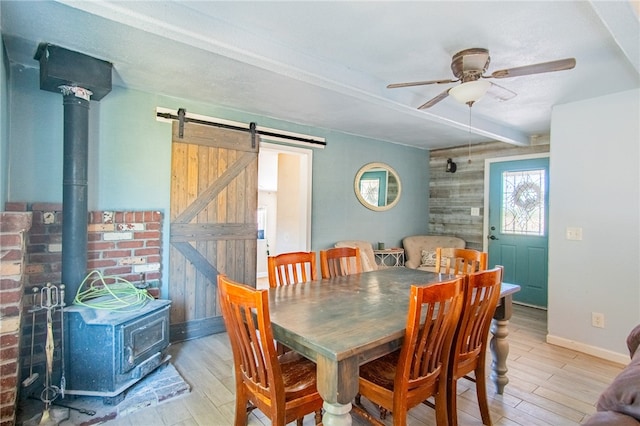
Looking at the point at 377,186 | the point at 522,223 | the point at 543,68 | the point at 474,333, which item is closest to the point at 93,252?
the point at 474,333

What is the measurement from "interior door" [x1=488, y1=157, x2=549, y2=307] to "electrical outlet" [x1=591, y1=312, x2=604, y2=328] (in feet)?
4.66

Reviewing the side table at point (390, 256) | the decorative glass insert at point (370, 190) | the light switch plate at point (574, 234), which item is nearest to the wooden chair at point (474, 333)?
the light switch plate at point (574, 234)

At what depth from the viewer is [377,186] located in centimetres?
496

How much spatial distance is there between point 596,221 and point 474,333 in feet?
7.06

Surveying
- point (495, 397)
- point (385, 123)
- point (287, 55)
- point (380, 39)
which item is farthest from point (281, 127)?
point (495, 397)

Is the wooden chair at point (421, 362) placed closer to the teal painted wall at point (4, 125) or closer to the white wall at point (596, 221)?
the white wall at point (596, 221)

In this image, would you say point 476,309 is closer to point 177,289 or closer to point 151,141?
point 177,289

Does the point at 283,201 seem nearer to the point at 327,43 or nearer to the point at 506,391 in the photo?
the point at 327,43

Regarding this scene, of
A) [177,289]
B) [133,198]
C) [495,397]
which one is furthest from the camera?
[177,289]

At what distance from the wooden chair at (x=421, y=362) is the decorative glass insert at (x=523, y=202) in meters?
3.64

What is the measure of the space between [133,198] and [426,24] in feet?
8.57

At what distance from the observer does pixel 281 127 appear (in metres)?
3.87

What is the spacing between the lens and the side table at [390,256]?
15.6 feet

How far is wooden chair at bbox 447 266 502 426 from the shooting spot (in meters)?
1.76
